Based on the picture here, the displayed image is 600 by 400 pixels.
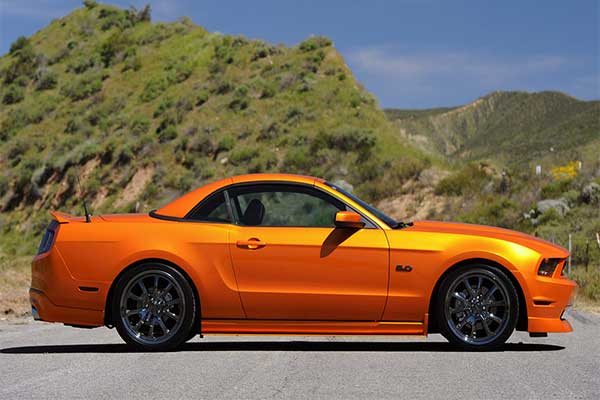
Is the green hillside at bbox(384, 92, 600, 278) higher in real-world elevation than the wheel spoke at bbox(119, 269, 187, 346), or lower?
higher

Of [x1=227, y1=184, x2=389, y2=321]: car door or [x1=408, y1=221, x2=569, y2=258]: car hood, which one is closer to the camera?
[x1=227, y1=184, x2=389, y2=321]: car door

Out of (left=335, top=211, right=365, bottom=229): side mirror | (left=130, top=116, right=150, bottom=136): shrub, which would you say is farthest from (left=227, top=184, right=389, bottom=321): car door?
(left=130, top=116, right=150, bottom=136): shrub

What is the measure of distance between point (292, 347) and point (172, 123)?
139 ft

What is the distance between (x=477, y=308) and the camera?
29.9 feet

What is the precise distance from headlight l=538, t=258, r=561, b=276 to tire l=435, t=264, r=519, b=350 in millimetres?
368

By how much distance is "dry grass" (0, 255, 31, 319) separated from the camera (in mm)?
14258

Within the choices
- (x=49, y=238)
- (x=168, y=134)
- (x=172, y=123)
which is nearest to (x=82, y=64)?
(x=172, y=123)

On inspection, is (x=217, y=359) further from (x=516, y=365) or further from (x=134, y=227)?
(x=516, y=365)

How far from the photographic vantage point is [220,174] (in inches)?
1736

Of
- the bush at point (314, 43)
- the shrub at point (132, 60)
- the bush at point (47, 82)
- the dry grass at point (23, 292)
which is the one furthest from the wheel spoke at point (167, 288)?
the bush at point (47, 82)

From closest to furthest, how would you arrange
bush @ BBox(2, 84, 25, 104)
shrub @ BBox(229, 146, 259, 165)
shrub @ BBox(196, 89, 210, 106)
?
shrub @ BBox(229, 146, 259, 165) < shrub @ BBox(196, 89, 210, 106) < bush @ BBox(2, 84, 25, 104)

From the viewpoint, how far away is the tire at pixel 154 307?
9094 millimetres

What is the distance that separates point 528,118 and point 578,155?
240ft

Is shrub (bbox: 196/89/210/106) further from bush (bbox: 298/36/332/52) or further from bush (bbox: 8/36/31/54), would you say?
bush (bbox: 8/36/31/54)
